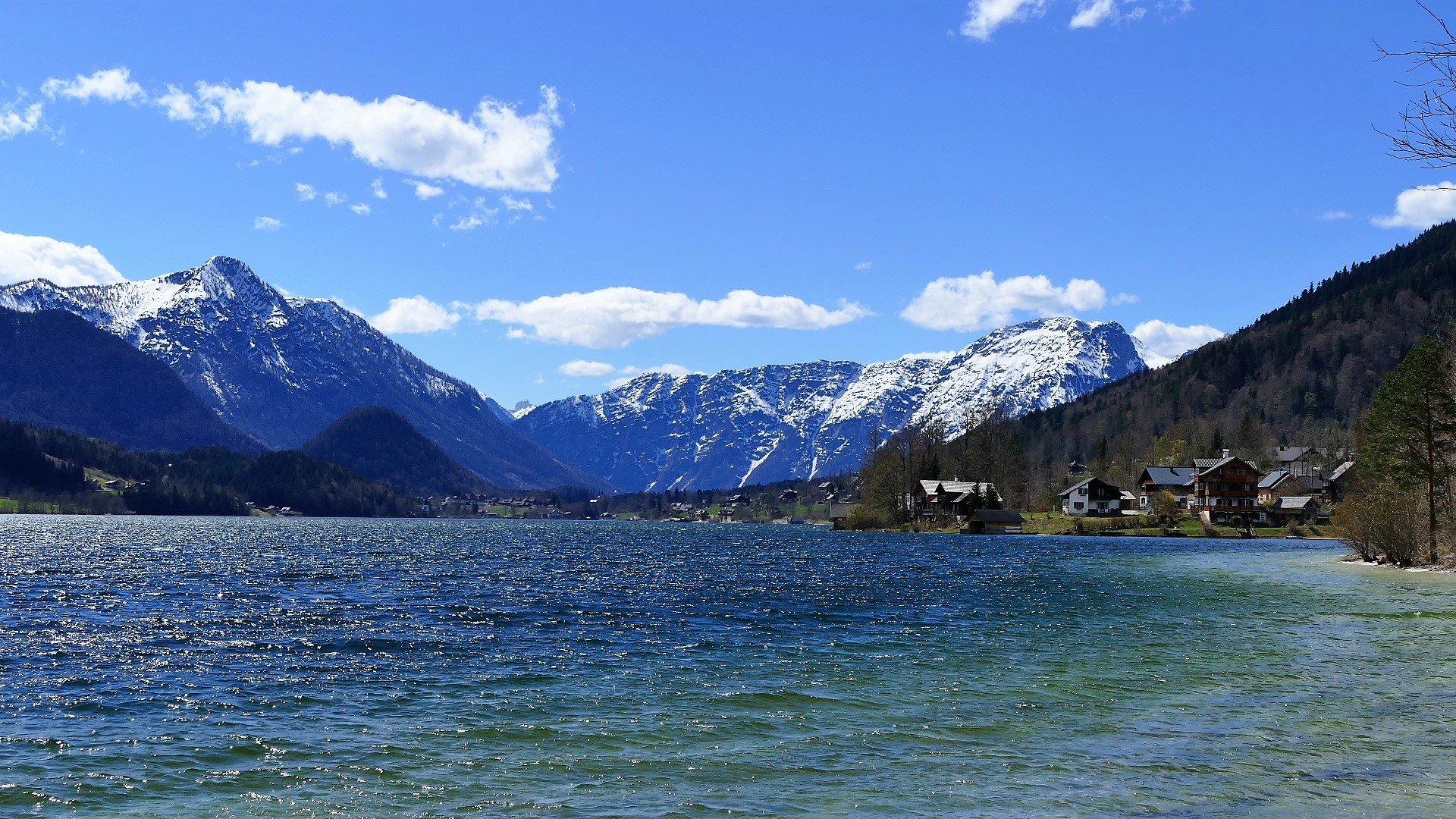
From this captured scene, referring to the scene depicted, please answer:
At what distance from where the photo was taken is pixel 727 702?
85.4 feet

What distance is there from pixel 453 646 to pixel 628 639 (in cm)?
620

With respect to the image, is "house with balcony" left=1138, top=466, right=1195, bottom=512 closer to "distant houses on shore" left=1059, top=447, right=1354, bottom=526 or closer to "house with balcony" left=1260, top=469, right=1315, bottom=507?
"distant houses on shore" left=1059, top=447, right=1354, bottom=526

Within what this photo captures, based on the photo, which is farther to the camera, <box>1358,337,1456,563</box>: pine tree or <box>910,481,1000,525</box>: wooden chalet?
<box>910,481,1000,525</box>: wooden chalet

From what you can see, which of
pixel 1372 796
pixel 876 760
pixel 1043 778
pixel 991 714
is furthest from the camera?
pixel 991 714

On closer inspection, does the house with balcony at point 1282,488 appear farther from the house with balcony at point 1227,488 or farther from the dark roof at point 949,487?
the dark roof at point 949,487

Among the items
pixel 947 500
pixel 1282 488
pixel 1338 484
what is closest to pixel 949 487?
pixel 947 500

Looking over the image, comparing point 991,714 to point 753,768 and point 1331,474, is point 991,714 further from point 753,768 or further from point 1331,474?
point 1331,474

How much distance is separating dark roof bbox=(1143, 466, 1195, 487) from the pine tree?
12123 cm

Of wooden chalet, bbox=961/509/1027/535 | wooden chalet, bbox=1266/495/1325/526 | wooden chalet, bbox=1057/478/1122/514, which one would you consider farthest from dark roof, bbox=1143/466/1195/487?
wooden chalet, bbox=961/509/1027/535

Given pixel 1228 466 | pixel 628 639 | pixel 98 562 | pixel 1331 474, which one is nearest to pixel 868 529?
pixel 1228 466

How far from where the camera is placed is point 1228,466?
181375 millimetres

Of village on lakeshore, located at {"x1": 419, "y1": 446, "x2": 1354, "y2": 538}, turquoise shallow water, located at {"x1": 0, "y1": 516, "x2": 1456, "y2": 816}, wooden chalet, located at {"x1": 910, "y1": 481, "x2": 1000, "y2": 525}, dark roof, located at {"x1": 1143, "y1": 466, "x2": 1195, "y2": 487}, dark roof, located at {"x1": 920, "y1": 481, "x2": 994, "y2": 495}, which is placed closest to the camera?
turquoise shallow water, located at {"x1": 0, "y1": 516, "x2": 1456, "y2": 816}

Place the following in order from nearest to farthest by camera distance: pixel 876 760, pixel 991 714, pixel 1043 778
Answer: pixel 1043 778 < pixel 876 760 < pixel 991 714

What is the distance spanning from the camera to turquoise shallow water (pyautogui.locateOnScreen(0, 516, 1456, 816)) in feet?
57.9
